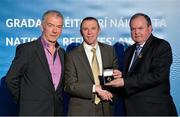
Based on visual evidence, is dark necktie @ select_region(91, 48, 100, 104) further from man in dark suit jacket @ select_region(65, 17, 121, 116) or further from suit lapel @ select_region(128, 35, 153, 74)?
suit lapel @ select_region(128, 35, 153, 74)

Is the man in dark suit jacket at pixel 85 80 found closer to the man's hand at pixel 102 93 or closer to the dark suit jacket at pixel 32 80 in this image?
the man's hand at pixel 102 93

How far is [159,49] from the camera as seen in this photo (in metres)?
3.44

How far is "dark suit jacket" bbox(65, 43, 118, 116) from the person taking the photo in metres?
3.57

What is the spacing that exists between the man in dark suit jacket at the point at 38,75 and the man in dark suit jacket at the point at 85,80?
17 centimetres

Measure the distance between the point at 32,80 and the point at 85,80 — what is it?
1.73ft

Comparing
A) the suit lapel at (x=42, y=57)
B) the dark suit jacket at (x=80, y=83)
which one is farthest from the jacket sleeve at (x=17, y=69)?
the dark suit jacket at (x=80, y=83)

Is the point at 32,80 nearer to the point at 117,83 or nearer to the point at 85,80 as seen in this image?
the point at 85,80

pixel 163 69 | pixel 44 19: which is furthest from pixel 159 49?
pixel 44 19

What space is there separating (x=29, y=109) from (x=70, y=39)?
1.41m

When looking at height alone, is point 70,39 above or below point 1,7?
below

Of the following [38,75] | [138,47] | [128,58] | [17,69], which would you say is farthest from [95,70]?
[17,69]

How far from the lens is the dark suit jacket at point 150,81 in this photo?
134 inches

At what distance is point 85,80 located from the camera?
362cm

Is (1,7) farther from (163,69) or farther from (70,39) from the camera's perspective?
(163,69)
